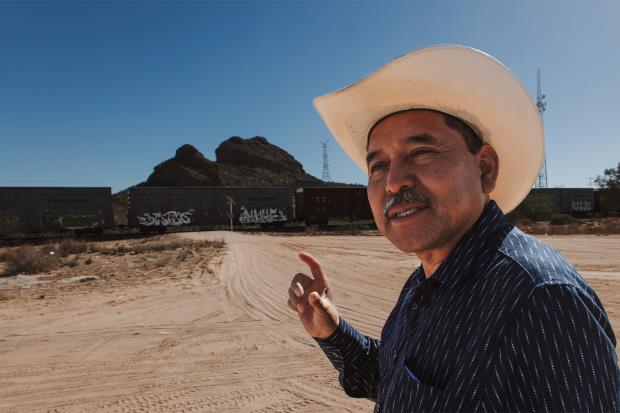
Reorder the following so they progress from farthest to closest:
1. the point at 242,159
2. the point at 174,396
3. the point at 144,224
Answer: the point at 242,159, the point at 144,224, the point at 174,396

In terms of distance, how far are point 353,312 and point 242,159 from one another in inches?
3450

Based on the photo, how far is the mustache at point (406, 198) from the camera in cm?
119

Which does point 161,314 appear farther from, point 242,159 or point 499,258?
point 242,159

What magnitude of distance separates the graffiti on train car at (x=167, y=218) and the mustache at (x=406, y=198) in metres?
28.8

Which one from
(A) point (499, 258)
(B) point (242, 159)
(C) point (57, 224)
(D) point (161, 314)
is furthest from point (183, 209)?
(B) point (242, 159)

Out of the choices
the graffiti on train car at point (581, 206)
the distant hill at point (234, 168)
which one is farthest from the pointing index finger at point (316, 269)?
the distant hill at point (234, 168)

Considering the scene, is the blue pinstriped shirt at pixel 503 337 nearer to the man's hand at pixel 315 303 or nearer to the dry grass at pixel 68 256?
the man's hand at pixel 315 303

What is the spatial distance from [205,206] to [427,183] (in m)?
29.8

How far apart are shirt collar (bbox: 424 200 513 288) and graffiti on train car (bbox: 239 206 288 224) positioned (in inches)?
1175

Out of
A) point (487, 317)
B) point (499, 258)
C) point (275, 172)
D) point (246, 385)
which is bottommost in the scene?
point (246, 385)

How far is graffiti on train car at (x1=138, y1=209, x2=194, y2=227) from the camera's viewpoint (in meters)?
27.3

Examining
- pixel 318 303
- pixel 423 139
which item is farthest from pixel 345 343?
pixel 423 139

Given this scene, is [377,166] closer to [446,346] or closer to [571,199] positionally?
[446,346]

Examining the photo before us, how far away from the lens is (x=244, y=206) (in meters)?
30.5
